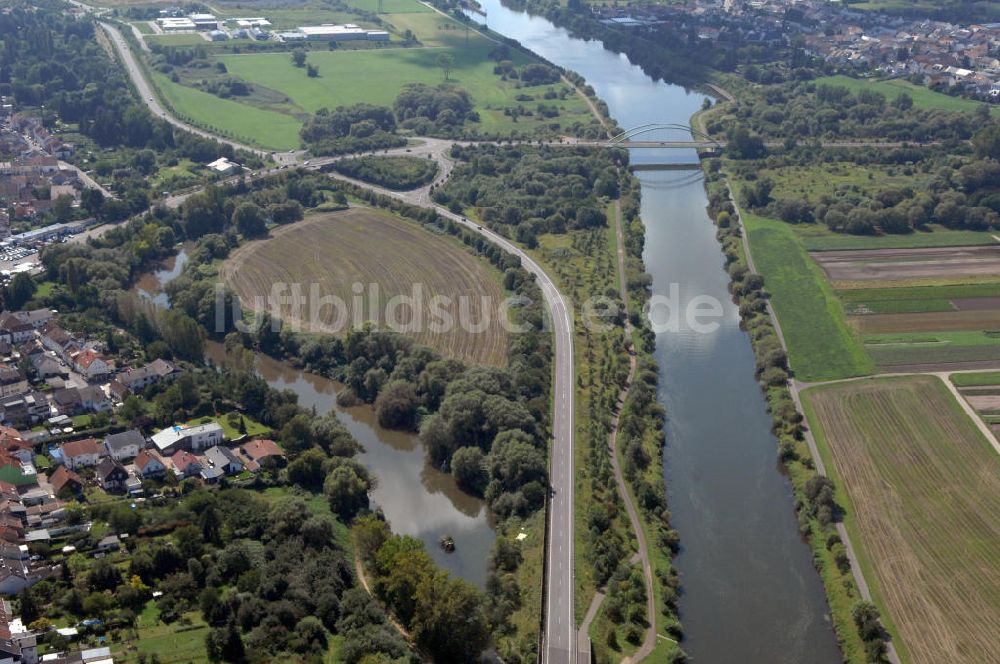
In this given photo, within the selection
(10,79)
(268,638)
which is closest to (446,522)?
(268,638)

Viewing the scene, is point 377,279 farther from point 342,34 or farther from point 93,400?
point 342,34

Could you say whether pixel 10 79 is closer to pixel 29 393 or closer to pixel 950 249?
pixel 29 393

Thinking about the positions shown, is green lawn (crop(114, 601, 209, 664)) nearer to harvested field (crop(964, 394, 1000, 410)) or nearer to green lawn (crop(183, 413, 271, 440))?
green lawn (crop(183, 413, 271, 440))

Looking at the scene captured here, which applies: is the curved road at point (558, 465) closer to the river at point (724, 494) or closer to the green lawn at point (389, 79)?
the river at point (724, 494)

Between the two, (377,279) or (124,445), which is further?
(377,279)

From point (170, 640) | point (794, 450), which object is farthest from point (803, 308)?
point (170, 640)

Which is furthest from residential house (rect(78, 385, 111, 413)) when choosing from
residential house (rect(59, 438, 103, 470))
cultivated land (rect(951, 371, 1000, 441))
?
cultivated land (rect(951, 371, 1000, 441))

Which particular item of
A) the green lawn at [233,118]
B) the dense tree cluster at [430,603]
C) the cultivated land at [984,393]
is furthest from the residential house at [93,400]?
the green lawn at [233,118]

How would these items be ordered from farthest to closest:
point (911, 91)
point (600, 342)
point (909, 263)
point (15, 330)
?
point (911, 91), point (909, 263), point (600, 342), point (15, 330)
